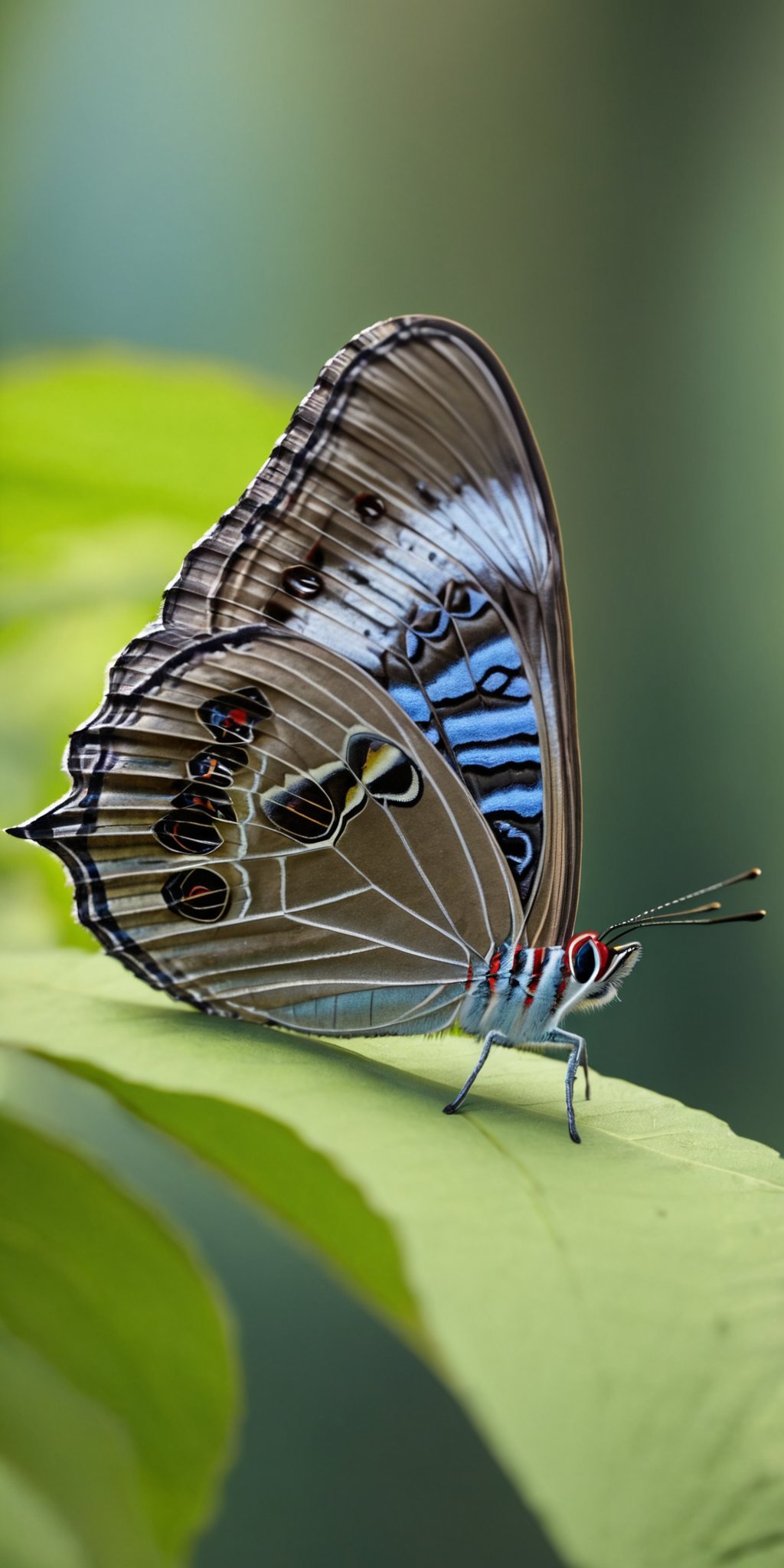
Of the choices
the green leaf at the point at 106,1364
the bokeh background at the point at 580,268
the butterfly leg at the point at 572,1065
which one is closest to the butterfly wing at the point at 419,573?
the butterfly leg at the point at 572,1065

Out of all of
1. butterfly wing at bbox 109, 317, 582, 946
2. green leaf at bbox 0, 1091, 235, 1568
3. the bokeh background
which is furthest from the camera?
the bokeh background

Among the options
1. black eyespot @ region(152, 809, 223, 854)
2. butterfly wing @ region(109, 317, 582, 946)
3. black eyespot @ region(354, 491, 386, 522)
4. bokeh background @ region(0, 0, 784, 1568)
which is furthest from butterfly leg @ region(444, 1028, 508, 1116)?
bokeh background @ region(0, 0, 784, 1568)

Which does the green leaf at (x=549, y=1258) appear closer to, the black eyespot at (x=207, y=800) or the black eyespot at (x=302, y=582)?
the black eyespot at (x=207, y=800)

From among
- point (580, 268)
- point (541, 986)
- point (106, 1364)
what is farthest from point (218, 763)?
point (580, 268)

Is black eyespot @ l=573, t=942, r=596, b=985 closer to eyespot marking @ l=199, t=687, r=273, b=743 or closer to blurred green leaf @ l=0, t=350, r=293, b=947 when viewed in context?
eyespot marking @ l=199, t=687, r=273, b=743

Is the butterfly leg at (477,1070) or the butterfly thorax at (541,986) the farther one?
the butterfly thorax at (541,986)
